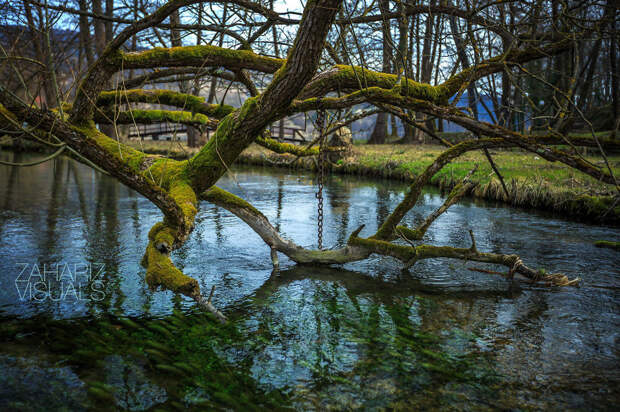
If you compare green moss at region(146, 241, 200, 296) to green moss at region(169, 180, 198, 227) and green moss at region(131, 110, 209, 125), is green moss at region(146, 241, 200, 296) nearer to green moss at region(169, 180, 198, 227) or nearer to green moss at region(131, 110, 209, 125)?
green moss at region(169, 180, 198, 227)

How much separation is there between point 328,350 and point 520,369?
143 cm

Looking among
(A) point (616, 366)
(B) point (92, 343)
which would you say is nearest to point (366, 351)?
(A) point (616, 366)

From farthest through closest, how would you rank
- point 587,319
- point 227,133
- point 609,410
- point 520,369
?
1. point 587,319
2. point 227,133
3. point 520,369
4. point 609,410

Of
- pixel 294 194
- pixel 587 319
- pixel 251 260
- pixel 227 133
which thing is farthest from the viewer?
pixel 294 194

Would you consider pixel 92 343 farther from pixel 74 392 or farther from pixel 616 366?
pixel 616 366

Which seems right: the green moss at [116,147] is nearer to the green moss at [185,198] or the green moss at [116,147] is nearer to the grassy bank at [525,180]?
the green moss at [185,198]

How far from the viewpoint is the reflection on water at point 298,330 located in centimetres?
307

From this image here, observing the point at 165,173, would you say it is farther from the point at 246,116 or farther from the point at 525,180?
the point at 525,180

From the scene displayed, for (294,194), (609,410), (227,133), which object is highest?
(227,133)

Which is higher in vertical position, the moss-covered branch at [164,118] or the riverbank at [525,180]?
the moss-covered branch at [164,118]

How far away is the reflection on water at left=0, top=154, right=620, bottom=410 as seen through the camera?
3.07m

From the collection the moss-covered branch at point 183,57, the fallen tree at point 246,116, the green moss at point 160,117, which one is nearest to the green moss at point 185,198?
the fallen tree at point 246,116

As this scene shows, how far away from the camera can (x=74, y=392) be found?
9.82ft

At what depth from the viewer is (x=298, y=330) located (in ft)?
13.3
